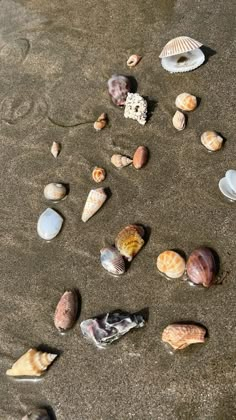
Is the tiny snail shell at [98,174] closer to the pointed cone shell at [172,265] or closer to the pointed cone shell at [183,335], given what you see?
the pointed cone shell at [172,265]

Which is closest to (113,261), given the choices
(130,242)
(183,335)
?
(130,242)

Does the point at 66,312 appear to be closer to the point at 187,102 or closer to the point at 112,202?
the point at 112,202

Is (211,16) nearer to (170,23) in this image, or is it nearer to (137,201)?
(170,23)

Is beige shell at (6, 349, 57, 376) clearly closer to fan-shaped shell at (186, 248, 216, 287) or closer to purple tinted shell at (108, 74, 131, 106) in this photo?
fan-shaped shell at (186, 248, 216, 287)

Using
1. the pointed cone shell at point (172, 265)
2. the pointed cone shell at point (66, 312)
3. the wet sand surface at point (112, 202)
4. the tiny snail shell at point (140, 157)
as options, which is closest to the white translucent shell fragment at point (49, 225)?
the wet sand surface at point (112, 202)

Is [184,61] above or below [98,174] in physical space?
above

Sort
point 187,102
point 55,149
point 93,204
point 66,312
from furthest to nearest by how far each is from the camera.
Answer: point 55,149 → point 187,102 → point 93,204 → point 66,312
